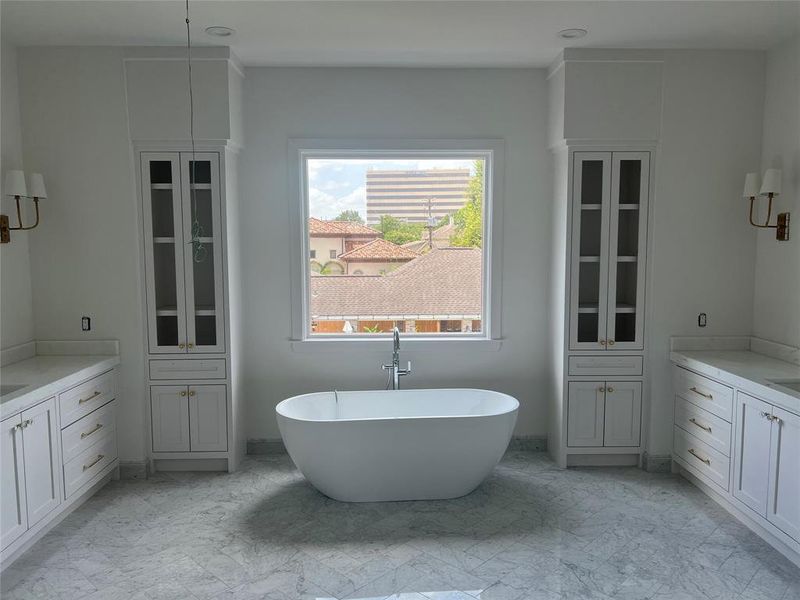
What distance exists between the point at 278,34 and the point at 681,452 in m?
3.53

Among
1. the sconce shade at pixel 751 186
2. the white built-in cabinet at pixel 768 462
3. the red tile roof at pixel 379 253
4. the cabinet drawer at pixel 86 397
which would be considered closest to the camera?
the white built-in cabinet at pixel 768 462

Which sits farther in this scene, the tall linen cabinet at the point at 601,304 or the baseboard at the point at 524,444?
the baseboard at the point at 524,444

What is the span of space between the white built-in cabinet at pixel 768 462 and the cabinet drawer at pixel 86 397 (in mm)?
3600

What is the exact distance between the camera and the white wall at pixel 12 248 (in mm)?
3426

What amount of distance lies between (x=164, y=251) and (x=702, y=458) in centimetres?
356

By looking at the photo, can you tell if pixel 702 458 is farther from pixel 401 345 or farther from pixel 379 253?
pixel 379 253

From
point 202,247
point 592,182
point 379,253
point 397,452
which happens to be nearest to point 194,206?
point 202,247

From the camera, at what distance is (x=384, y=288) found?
4285 millimetres

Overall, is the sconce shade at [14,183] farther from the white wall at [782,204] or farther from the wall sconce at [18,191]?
the white wall at [782,204]

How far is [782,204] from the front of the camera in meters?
3.54

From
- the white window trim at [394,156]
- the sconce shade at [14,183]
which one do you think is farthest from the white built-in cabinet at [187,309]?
the sconce shade at [14,183]

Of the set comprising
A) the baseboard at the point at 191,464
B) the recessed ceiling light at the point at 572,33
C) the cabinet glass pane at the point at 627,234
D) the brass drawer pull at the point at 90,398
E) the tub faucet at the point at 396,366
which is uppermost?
the recessed ceiling light at the point at 572,33

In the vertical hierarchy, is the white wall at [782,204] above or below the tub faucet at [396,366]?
above

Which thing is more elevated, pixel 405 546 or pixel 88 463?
pixel 88 463
